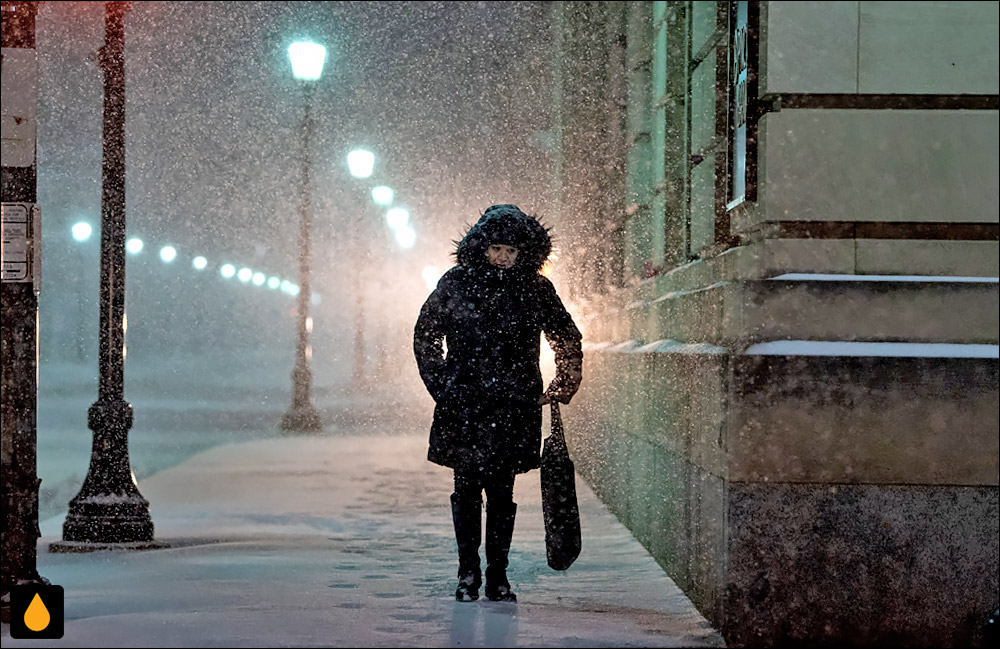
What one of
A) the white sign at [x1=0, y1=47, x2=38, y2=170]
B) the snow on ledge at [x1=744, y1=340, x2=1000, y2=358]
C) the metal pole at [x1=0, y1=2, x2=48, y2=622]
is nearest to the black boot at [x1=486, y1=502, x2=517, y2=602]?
the snow on ledge at [x1=744, y1=340, x2=1000, y2=358]

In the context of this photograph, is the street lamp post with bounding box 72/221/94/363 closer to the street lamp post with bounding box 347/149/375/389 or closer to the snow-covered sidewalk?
the street lamp post with bounding box 347/149/375/389

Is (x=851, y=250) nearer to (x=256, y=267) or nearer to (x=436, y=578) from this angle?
(x=436, y=578)

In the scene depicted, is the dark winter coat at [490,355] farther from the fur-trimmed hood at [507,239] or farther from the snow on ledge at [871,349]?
the snow on ledge at [871,349]

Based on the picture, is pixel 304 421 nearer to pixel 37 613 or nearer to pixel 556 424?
pixel 556 424

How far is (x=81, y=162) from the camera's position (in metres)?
69.1

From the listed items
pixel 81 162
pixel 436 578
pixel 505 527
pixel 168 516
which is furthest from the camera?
pixel 81 162

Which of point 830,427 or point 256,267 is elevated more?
point 256,267

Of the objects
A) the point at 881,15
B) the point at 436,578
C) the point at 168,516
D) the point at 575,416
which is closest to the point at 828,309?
the point at 881,15

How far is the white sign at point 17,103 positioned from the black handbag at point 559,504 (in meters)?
2.49

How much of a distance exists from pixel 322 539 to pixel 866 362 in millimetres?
4511

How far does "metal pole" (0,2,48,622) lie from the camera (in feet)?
21.9

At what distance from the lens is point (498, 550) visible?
279 inches

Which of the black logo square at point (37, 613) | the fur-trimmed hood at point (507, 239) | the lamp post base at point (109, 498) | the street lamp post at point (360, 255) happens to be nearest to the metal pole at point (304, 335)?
the street lamp post at point (360, 255)

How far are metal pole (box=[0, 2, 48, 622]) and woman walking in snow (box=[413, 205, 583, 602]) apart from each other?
1625 millimetres
